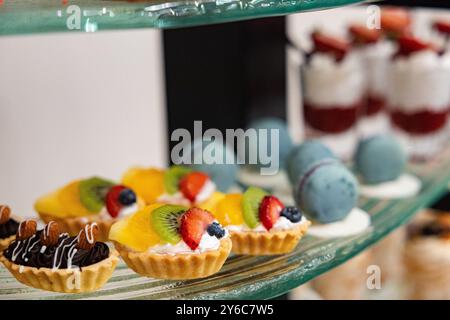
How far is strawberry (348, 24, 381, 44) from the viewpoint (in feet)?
6.89

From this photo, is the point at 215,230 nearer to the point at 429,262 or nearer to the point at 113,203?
the point at 113,203

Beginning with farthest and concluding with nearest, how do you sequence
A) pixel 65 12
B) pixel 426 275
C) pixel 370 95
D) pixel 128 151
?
pixel 128 151, pixel 370 95, pixel 426 275, pixel 65 12

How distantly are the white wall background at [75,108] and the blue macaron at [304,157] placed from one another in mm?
700

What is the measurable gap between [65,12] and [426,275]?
1155 millimetres

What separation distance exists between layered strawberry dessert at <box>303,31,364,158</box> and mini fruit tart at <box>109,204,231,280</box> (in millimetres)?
837

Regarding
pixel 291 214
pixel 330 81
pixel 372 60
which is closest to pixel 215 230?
pixel 291 214

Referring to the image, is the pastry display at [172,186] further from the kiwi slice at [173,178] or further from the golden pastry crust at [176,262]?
the golden pastry crust at [176,262]

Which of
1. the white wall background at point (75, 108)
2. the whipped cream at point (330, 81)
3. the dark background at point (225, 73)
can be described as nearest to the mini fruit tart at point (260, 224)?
the dark background at point (225, 73)

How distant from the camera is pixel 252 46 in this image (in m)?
1.71

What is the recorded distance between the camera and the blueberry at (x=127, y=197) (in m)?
1.25
